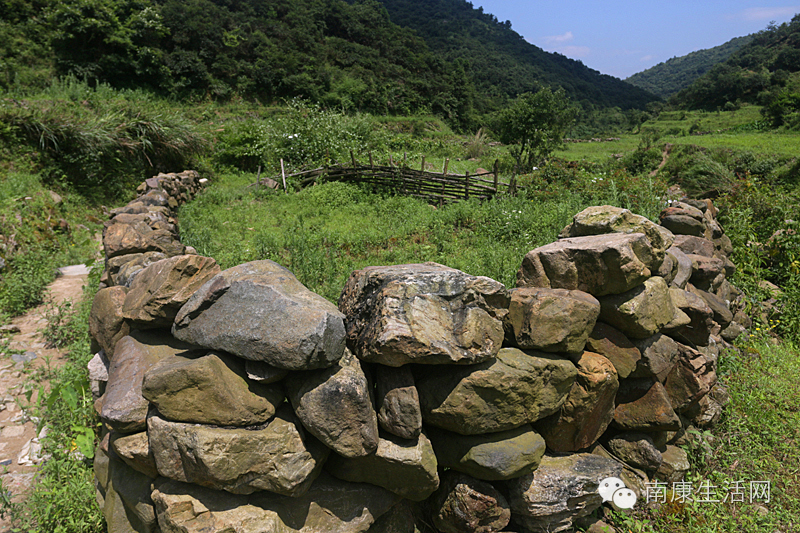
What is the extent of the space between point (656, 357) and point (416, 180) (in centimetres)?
801

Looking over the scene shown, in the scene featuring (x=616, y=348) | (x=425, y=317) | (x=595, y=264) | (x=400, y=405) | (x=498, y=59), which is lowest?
(x=400, y=405)

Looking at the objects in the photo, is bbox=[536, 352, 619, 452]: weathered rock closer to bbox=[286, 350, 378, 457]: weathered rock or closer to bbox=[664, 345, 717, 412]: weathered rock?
bbox=[664, 345, 717, 412]: weathered rock

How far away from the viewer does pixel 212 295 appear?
2561 millimetres

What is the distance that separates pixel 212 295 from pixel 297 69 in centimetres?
3546

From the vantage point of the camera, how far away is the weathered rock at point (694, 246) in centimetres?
545

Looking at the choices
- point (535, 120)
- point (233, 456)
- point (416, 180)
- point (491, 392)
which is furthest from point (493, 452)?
point (535, 120)

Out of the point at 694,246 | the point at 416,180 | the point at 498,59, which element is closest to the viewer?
the point at 694,246

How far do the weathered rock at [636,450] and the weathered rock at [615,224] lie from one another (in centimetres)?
161

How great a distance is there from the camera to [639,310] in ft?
10.9

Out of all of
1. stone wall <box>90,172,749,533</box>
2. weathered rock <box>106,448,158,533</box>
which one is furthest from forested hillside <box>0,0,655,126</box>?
stone wall <box>90,172,749,533</box>

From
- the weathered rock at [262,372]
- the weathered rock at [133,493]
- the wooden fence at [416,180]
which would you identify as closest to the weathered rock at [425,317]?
A: the weathered rock at [262,372]

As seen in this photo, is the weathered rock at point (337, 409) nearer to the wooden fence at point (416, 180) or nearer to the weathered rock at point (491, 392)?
the weathered rock at point (491, 392)

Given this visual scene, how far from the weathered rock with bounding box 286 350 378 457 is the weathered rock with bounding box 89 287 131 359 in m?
1.79

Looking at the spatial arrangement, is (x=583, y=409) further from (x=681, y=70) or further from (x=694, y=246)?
(x=681, y=70)
